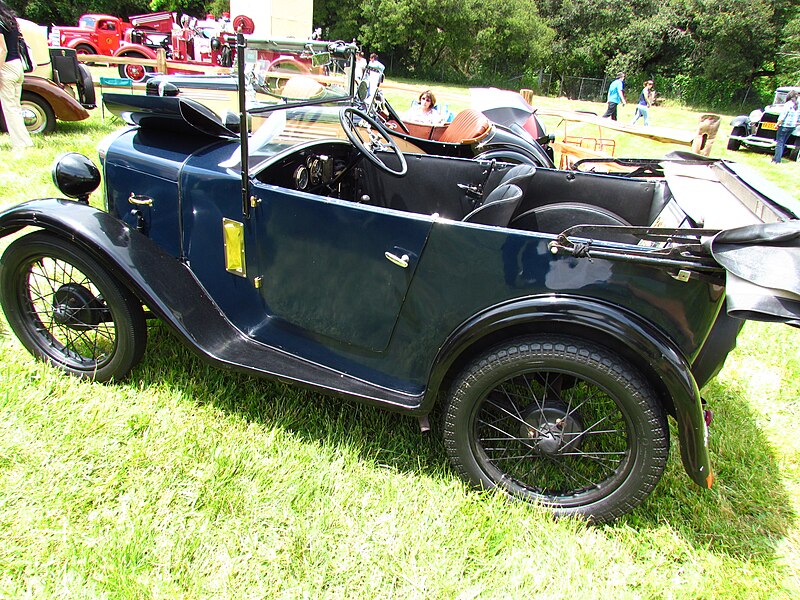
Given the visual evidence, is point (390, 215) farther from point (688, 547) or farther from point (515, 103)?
point (515, 103)

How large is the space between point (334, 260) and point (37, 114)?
759 cm

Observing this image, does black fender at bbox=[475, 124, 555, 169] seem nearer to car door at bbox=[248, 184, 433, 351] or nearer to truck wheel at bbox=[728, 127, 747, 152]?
car door at bbox=[248, 184, 433, 351]

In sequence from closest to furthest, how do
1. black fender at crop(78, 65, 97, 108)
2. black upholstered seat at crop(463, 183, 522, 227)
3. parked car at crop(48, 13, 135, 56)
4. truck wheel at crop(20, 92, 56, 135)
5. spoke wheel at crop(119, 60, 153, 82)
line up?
black upholstered seat at crop(463, 183, 522, 227)
truck wheel at crop(20, 92, 56, 135)
black fender at crop(78, 65, 97, 108)
spoke wheel at crop(119, 60, 153, 82)
parked car at crop(48, 13, 135, 56)

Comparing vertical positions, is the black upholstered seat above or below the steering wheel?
below

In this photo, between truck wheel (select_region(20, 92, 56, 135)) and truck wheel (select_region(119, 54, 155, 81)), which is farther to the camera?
truck wheel (select_region(119, 54, 155, 81))

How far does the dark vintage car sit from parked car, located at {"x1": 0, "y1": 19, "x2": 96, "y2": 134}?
5.89 meters

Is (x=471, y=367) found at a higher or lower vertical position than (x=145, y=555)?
higher

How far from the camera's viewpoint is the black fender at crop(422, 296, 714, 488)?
1.77m

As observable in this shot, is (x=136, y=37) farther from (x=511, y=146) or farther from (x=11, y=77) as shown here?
(x=511, y=146)

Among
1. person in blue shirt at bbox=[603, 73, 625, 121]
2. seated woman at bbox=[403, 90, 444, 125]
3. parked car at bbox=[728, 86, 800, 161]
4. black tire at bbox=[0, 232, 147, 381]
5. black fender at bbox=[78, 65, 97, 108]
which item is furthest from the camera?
person in blue shirt at bbox=[603, 73, 625, 121]

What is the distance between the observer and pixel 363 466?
232cm

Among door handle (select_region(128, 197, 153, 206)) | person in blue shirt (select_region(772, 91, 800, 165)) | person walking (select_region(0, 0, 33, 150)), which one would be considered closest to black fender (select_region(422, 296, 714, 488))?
door handle (select_region(128, 197, 153, 206))

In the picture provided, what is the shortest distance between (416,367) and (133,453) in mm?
1285

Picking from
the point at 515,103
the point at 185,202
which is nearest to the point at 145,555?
the point at 185,202
